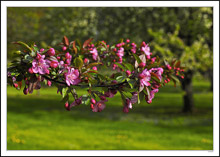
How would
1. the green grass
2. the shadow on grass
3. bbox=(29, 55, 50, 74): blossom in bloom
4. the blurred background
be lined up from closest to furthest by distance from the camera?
bbox=(29, 55, 50, 74): blossom in bloom, the green grass, the blurred background, the shadow on grass

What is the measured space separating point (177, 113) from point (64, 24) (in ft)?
26.6

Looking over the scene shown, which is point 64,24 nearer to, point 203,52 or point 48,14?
point 48,14

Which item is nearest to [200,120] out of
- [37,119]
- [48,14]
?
[37,119]

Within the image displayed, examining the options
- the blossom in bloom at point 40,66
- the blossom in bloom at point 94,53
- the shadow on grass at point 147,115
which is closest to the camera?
the blossom in bloom at point 40,66

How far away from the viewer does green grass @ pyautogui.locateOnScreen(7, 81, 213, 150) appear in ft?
32.6

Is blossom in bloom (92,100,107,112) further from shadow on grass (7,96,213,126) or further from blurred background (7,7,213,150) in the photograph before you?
shadow on grass (7,96,213,126)

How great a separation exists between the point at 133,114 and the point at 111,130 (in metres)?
4.60

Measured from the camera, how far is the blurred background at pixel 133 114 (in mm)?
10422

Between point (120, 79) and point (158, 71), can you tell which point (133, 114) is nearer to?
point (158, 71)

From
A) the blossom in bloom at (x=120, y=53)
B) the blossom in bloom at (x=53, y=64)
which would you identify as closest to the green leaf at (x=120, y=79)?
the blossom in bloom at (x=53, y=64)

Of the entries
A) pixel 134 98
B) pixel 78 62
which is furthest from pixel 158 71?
pixel 78 62

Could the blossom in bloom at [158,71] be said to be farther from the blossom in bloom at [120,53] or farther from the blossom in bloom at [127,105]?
the blossom in bloom at [120,53]

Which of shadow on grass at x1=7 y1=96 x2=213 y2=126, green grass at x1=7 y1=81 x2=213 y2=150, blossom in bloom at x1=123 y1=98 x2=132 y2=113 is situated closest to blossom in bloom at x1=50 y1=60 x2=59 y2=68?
blossom in bloom at x1=123 y1=98 x2=132 y2=113

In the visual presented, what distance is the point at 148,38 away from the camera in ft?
50.5
